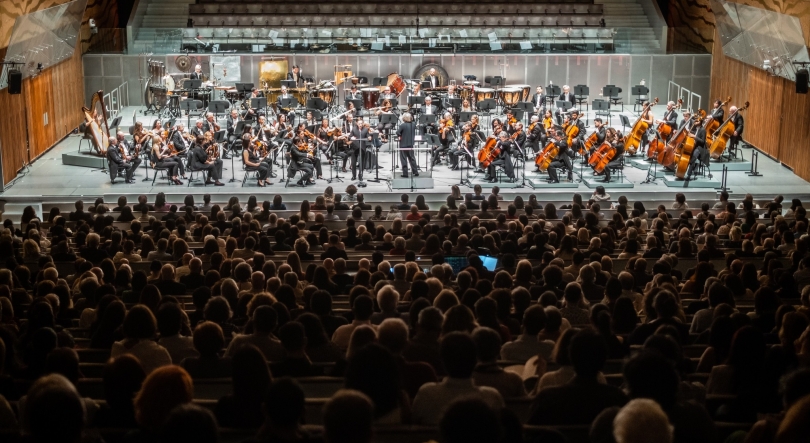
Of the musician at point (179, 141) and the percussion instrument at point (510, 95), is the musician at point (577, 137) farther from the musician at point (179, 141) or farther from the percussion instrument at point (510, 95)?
the musician at point (179, 141)

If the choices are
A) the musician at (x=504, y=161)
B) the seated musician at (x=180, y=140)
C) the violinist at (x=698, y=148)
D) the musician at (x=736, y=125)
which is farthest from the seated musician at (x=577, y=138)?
the seated musician at (x=180, y=140)

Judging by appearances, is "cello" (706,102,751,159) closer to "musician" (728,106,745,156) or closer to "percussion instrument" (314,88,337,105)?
"musician" (728,106,745,156)

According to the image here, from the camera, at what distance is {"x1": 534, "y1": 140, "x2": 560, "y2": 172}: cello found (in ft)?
68.7

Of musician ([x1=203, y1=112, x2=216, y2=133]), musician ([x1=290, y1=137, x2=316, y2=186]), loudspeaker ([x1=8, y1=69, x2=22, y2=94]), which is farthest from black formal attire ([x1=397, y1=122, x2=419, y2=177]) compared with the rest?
loudspeaker ([x1=8, y1=69, x2=22, y2=94])

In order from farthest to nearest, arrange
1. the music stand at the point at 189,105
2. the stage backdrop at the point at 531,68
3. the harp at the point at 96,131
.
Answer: the stage backdrop at the point at 531,68
the harp at the point at 96,131
the music stand at the point at 189,105

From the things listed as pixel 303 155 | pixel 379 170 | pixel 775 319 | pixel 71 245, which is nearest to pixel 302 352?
pixel 775 319

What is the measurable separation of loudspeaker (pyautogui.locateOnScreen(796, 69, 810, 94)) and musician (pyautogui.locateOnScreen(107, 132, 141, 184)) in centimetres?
1415

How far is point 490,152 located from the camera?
20891mm

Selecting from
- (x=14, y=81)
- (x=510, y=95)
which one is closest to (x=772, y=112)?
(x=510, y=95)

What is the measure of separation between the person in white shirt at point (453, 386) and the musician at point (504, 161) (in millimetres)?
15224

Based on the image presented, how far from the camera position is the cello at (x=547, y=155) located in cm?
2094

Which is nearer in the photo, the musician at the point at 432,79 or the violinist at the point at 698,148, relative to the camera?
the violinist at the point at 698,148

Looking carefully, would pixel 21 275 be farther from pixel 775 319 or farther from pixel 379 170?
pixel 379 170

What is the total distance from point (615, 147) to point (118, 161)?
10.5m
